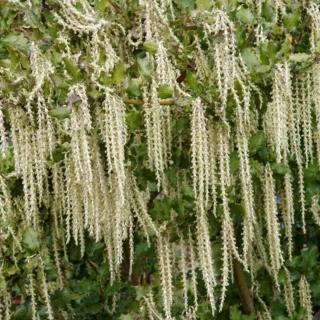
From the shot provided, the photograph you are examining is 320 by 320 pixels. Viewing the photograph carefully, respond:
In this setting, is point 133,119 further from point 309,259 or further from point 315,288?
point 315,288

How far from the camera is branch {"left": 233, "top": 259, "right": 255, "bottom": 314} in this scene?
10.4ft

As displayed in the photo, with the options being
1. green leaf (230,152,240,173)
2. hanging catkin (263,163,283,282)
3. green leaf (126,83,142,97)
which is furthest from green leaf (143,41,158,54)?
hanging catkin (263,163,283,282)

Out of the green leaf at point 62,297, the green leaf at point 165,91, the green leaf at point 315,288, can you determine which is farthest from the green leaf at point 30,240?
the green leaf at point 315,288

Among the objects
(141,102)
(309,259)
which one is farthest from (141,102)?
(309,259)

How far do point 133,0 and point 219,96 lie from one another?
2.52 ft

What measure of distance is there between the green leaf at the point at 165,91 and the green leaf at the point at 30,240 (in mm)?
816

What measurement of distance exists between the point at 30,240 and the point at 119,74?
2.73ft

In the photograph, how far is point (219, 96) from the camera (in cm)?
217

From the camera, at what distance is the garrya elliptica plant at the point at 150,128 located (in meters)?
2.14

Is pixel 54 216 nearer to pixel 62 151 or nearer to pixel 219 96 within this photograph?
pixel 62 151

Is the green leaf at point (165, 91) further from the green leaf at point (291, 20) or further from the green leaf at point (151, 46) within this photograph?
the green leaf at point (291, 20)

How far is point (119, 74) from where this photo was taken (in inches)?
Answer: 83.6

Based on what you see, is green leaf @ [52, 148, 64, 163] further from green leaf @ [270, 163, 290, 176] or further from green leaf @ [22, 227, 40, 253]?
green leaf @ [270, 163, 290, 176]

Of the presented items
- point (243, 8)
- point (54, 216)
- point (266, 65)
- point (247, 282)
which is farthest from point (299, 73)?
point (247, 282)
